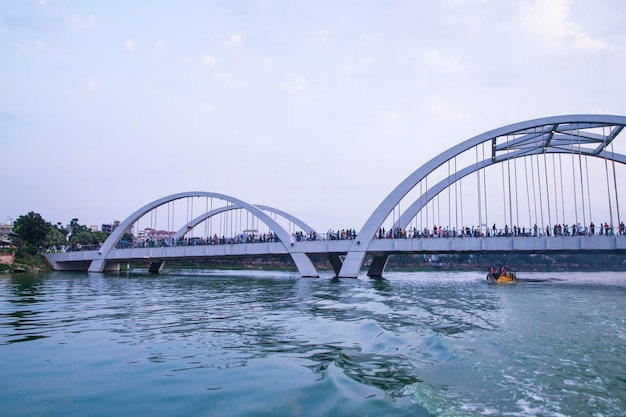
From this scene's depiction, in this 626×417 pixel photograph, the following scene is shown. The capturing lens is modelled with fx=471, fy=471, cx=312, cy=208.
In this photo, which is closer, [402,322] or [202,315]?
[402,322]

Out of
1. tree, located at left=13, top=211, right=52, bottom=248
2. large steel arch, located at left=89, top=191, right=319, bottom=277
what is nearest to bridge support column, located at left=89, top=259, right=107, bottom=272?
large steel arch, located at left=89, top=191, right=319, bottom=277

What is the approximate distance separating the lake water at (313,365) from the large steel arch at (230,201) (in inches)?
1321

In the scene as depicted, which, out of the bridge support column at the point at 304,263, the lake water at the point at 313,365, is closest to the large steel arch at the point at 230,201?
the bridge support column at the point at 304,263

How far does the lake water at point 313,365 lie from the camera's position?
631 cm

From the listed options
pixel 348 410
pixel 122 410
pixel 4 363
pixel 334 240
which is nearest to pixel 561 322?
pixel 348 410

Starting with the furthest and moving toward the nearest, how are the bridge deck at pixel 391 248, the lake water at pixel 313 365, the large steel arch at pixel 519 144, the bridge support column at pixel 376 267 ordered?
the bridge support column at pixel 376 267
the large steel arch at pixel 519 144
the bridge deck at pixel 391 248
the lake water at pixel 313 365

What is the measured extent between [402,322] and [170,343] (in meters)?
7.12

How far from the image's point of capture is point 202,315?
1653 cm

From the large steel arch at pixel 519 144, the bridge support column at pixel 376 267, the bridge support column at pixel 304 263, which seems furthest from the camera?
the bridge support column at pixel 376 267

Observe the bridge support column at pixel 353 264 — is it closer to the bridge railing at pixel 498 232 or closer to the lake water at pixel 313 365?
the bridge railing at pixel 498 232

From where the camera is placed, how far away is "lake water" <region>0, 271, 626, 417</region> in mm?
6312

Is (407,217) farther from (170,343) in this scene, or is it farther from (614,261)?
(614,261)

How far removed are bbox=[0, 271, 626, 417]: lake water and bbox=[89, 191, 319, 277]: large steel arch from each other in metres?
33.5

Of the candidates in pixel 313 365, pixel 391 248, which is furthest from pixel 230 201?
pixel 313 365
